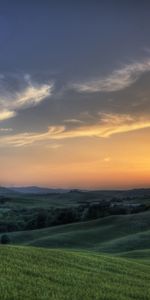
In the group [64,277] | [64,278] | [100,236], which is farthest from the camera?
[100,236]

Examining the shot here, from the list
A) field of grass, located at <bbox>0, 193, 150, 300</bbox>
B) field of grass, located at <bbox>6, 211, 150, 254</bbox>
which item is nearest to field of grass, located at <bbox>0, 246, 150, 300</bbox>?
field of grass, located at <bbox>0, 193, 150, 300</bbox>

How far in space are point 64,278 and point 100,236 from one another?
72736 millimetres

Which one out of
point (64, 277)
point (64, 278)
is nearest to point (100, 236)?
point (64, 277)

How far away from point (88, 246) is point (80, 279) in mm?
64009

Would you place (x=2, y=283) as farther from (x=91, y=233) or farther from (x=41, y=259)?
(x=91, y=233)

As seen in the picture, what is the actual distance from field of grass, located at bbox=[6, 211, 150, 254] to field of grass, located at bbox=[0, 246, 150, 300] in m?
46.9

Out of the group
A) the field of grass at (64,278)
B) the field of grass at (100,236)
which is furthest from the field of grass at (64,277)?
the field of grass at (100,236)

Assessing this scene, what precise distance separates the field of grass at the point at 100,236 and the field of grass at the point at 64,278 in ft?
154

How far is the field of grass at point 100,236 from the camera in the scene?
7507 centimetres

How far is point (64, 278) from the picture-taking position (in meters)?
18.4

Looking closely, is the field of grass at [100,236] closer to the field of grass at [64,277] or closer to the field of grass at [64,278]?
the field of grass at [64,277]

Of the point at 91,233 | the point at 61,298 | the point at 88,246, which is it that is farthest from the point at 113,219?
the point at 61,298

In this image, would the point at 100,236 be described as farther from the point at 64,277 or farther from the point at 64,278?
the point at 64,278

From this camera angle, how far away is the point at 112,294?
1733cm
